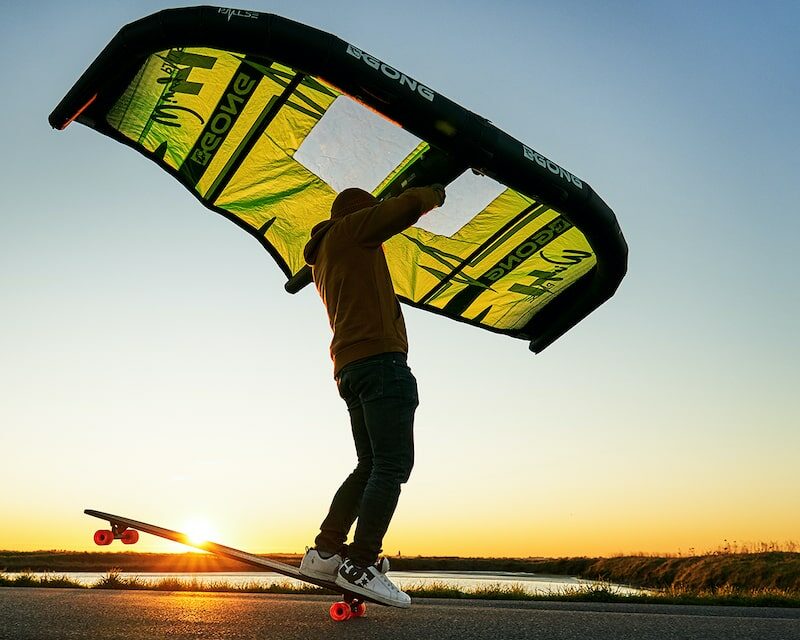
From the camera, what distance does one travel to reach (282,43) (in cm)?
382

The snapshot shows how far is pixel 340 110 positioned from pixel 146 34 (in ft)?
5.44

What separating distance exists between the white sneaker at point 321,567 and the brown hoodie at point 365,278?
44.3 inches

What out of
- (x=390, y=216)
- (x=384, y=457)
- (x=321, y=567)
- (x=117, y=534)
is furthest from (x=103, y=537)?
(x=390, y=216)

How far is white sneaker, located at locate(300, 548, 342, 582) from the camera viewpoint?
3.87 m

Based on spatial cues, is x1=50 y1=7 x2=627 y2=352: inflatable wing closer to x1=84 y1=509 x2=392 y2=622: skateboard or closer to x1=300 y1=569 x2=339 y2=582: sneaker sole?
x1=84 y1=509 x2=392 y2=622: skateboard

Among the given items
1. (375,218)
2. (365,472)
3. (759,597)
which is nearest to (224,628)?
(365,472)

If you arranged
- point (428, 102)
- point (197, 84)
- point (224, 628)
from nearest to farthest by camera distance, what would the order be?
point (224, 628) < point (428, 102) < point (197, 84)

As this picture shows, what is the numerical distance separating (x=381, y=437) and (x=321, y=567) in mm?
868

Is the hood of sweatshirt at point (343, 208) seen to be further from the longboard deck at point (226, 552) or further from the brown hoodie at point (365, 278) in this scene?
the longboard deck at point (226, 552)

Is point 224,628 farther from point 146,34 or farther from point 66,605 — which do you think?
point 146,34

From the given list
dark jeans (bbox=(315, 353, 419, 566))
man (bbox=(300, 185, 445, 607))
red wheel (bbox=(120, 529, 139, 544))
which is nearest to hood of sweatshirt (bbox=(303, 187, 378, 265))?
man (bbox=(300, 185, 445, 607))

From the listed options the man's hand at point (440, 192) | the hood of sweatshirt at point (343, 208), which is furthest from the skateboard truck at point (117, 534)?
the man's hand at point (440, 192)

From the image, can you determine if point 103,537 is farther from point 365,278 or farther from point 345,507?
point 365,278

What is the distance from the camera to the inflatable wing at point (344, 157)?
4000 mm
